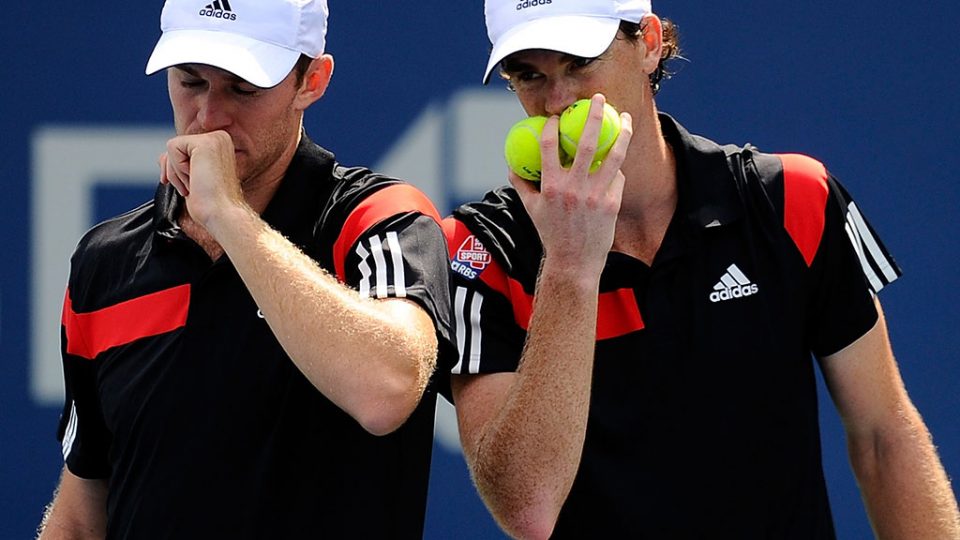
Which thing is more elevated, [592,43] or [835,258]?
[592,43]

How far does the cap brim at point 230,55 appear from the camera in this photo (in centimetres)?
239

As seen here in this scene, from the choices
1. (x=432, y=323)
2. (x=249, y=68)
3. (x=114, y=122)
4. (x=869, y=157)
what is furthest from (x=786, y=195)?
(x=114, y=122)

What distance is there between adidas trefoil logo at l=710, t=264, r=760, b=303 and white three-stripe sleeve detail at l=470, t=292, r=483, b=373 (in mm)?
381

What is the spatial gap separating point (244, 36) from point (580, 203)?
1.95ft

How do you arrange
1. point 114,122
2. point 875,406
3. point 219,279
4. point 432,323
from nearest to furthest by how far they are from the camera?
1. point 432,323
2. point 219,279
3. point 875,406
4. point 114,122

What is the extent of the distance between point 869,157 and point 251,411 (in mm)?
2288

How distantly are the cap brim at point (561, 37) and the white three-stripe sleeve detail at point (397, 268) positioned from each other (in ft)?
1.07

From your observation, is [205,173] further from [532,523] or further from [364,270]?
[532,523]

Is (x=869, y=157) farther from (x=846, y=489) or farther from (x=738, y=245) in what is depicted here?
(x=738, y=245)

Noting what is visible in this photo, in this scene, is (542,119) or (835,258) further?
(835,258)

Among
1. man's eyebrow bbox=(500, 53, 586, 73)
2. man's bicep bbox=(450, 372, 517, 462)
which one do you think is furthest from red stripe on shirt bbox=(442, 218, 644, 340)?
man's eyebrow bbox=(500, 53, 586, 73)

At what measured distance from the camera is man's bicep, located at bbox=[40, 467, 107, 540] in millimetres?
2664

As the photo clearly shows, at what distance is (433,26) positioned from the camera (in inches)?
158

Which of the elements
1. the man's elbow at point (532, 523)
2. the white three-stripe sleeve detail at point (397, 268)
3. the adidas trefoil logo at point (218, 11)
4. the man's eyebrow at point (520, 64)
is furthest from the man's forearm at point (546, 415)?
the adidas trefoil logo at point (218, 11)
